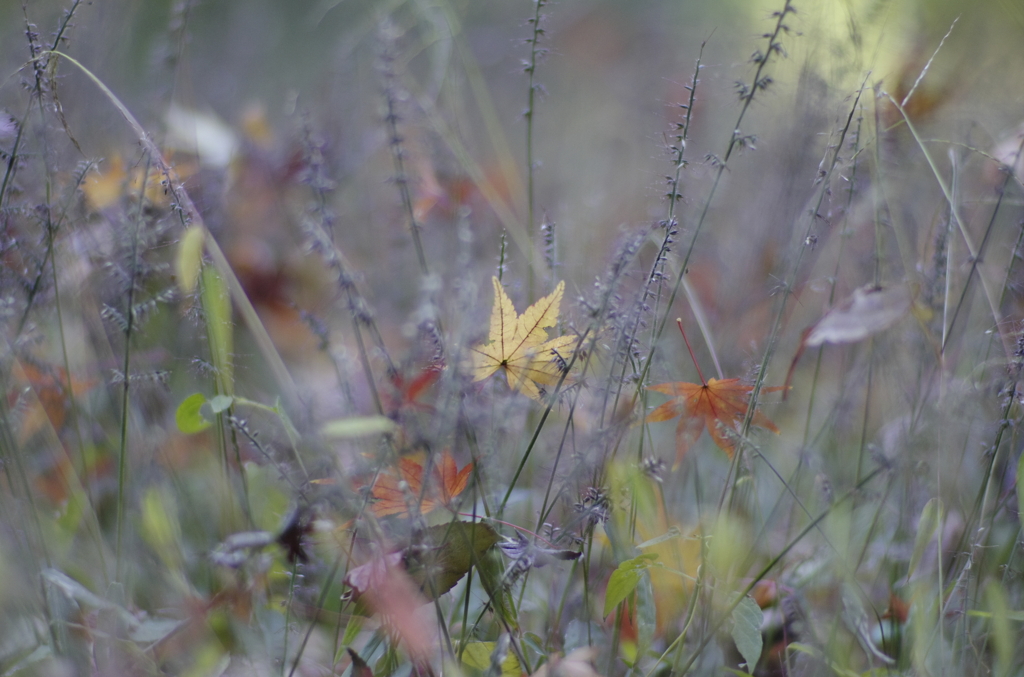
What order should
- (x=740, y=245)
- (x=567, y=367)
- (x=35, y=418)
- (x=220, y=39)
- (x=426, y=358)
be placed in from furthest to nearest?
1. (x=220, y=39)
2. (x=740, y=245)
3. (x=35, y=418)
4. (x=426, y=358)
5. (x=567, y=367)

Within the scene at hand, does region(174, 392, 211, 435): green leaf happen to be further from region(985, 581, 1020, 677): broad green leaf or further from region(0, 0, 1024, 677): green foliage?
region(985, 581, 1020, 677): broad green leaf

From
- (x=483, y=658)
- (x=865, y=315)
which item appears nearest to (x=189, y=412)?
(x=483, y=658)

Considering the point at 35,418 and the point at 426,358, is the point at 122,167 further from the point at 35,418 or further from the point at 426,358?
the point at 426,358

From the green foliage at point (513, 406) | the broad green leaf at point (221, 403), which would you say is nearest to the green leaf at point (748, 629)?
the green foliage at point (513, 406)

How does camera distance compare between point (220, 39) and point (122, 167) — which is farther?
point (220, 39)

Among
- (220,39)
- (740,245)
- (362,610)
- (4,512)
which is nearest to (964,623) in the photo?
(362,610)

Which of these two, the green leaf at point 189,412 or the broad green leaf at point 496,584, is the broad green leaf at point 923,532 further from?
the green leaf at point 189,412
